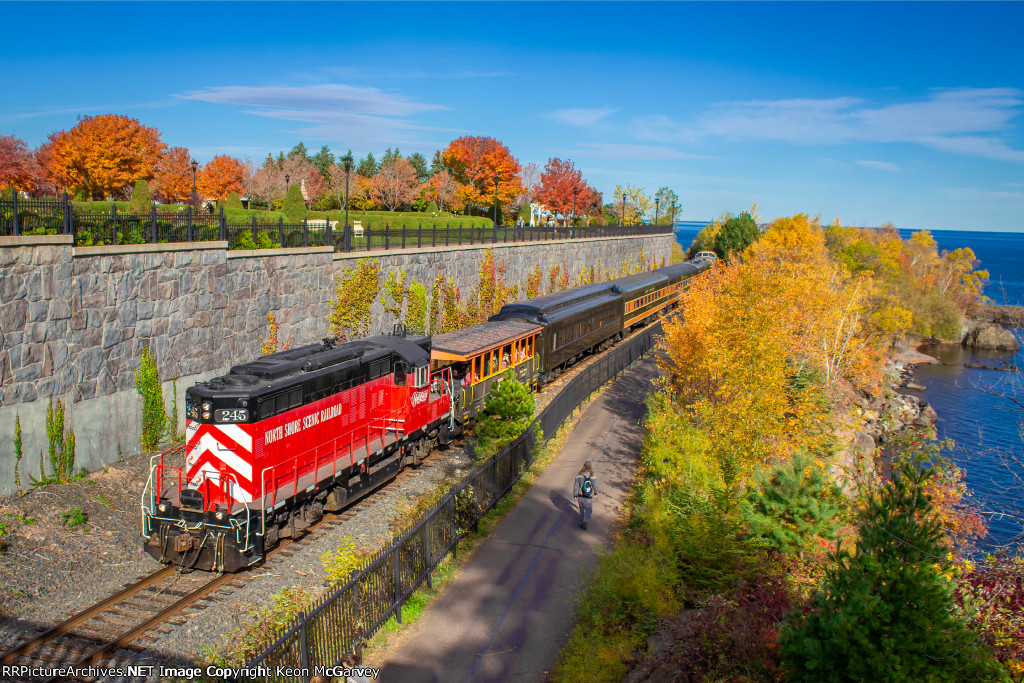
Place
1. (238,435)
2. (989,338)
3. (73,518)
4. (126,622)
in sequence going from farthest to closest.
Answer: (989,338) → (73,518) → (238,435) → (126,622)

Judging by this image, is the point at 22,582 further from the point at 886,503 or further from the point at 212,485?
the point at 886,503

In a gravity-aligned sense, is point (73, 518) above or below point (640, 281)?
below

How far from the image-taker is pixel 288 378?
13102 mm

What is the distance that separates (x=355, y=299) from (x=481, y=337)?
7167 mm

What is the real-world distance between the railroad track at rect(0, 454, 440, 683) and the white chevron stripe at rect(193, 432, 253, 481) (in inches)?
79.3

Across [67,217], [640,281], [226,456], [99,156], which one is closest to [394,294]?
[67,217]

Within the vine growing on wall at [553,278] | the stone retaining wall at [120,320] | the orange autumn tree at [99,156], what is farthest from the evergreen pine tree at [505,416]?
the orange autumn tree at [99,156]

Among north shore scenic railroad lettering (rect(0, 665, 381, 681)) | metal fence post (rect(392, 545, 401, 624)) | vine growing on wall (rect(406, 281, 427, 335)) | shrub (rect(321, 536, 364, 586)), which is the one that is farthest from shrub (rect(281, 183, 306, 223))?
north shore scenic railroad lettering (rect(0, 665, 381, 681))

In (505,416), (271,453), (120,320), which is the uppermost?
(120,320)

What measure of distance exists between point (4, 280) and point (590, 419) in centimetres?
1796

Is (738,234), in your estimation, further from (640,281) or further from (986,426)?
(986,426)

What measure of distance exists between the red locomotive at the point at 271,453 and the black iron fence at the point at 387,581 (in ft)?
8.26

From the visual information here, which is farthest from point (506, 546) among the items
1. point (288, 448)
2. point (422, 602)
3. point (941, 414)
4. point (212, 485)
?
point (941, 414)

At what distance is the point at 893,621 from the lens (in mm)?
7156
